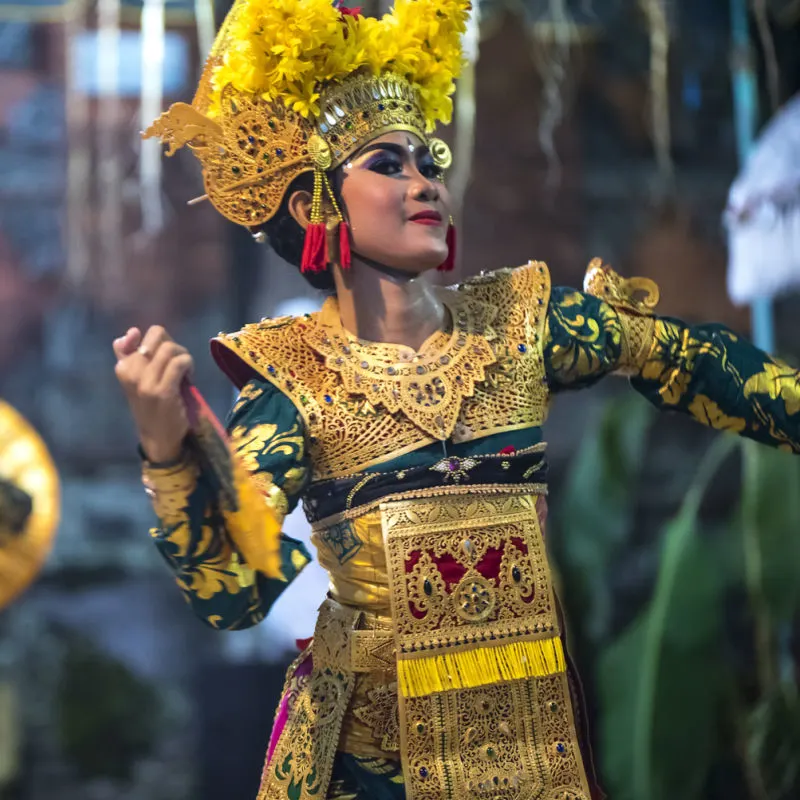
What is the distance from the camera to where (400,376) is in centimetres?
170

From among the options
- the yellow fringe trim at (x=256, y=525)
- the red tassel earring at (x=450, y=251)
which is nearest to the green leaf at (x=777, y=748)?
the red tassel earring at (x=450, y=251)

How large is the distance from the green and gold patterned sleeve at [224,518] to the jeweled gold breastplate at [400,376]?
0.06 metres

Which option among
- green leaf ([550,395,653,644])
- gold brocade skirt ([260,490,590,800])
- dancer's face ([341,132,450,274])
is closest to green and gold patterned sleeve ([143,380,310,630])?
gold brocade skirt ([260,490,590,800])

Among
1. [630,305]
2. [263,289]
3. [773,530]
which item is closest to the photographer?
[630,305]

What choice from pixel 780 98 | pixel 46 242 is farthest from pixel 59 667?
pixel 780 98

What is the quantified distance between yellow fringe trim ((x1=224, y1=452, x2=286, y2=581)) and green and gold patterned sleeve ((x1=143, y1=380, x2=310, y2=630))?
0.01m

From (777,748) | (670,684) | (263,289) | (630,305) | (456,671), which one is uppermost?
(263,289)

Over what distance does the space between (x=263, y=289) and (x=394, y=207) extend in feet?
6.99

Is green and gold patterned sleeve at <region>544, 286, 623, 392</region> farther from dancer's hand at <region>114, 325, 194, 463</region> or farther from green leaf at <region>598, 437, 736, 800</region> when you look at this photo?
green leaf at <region>598, 437, 736, 800</region>

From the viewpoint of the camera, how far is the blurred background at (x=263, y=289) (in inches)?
144

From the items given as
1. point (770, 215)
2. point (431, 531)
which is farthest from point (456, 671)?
point (770, 215)

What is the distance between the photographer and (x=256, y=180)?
176 centimetres

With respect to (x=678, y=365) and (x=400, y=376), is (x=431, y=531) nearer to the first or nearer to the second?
(x=400, y=376)

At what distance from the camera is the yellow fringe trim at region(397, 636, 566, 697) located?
1571mm
